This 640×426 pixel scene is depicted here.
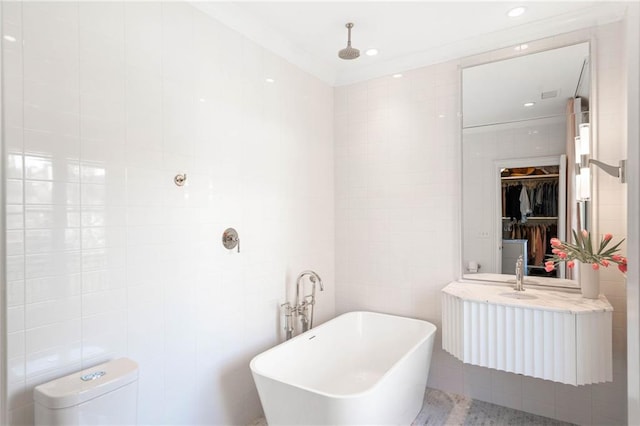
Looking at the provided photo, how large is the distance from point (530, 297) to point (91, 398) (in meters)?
2.47

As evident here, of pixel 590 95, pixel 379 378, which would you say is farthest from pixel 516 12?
pixel 379 378

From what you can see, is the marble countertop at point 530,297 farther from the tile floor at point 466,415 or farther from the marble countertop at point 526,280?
the tile floor at point 466,415

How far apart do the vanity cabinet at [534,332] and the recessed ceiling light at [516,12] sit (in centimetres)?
186

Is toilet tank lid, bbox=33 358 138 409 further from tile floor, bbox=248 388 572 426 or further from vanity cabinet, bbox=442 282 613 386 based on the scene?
vanity cabinet, bbox=442 282 613 386

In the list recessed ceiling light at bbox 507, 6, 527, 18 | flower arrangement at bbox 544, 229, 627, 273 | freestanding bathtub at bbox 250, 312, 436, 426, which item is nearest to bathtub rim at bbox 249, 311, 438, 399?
freestanding bathtub at bbox 250, 312, 436, 426

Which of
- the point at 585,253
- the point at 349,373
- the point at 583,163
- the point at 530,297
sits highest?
the point at 583,163

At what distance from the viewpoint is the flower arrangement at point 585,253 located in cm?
213

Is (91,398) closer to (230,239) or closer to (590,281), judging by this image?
(230,239)

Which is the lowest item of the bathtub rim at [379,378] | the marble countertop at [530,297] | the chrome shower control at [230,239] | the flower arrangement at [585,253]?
the bathtub rim at [379,378]

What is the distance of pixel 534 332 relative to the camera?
2.17m

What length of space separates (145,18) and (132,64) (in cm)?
27

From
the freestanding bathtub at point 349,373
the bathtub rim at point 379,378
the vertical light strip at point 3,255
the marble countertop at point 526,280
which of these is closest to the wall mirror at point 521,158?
the marble countertop at point 526,280

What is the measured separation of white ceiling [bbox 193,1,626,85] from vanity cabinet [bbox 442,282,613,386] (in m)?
1.81

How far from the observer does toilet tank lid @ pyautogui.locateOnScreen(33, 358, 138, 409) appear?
1.33 meters
